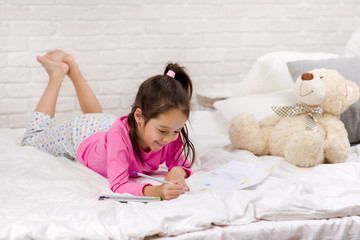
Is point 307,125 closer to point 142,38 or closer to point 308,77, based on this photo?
point 308,77

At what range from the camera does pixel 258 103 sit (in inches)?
72.0

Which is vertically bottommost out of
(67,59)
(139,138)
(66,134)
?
(66,134)

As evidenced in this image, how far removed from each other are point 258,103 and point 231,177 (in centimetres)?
57

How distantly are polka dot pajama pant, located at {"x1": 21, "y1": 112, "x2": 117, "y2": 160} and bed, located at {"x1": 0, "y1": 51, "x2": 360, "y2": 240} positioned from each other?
0.74ft

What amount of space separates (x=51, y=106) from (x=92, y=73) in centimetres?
53

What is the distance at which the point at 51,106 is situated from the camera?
1.87 m

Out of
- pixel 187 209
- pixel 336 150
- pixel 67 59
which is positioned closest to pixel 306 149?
pixel 336 150

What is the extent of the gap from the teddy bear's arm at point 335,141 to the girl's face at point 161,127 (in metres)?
0.57

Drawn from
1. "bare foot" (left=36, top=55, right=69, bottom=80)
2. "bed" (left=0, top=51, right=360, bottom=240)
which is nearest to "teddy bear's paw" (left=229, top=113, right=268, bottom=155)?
"bed" (left=0, top=51, right=360, bottom=240)

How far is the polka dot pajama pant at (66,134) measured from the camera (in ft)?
5.33

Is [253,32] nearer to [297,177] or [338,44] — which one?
[338,44]

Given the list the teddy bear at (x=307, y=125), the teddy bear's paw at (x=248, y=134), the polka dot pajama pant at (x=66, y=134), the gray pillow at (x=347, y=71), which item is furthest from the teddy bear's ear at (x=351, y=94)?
the polka dot pajama pant at (x=66, y=134)

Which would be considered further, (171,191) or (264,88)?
(264,88)

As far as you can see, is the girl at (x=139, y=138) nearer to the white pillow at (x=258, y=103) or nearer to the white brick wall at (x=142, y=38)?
the white pillow at (x=258, y=103)
